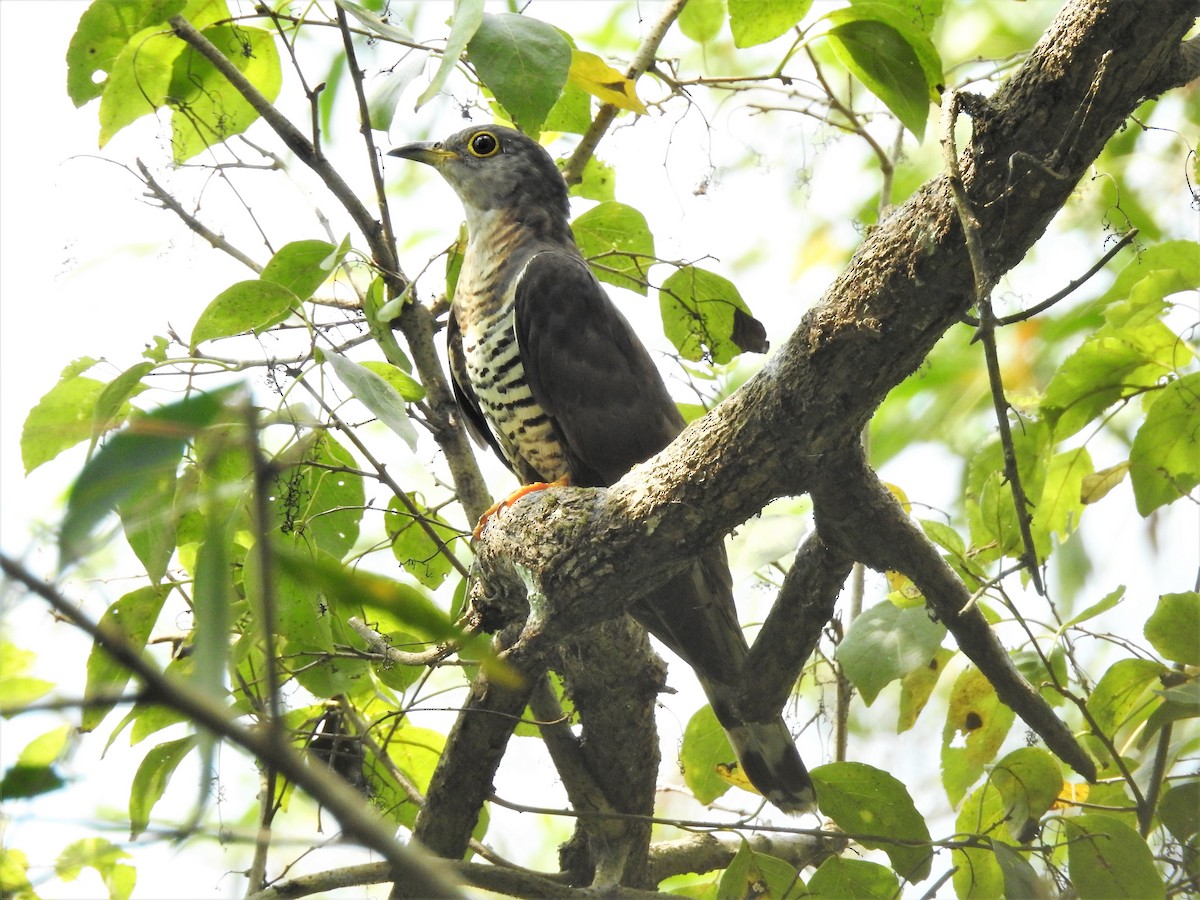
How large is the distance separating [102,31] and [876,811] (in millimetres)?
2856

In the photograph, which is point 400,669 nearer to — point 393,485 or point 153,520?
point 393,485

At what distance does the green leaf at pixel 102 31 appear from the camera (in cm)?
278

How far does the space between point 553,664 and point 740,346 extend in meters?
1.13

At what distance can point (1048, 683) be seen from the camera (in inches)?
113

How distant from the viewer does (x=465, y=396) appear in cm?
401

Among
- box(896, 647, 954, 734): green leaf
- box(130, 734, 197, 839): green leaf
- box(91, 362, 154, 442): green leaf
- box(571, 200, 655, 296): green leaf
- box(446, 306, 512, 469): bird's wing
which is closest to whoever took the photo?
box(91, 362, 154, 442): green leaf

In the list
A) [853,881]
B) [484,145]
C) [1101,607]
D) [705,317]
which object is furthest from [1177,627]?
[484,145]

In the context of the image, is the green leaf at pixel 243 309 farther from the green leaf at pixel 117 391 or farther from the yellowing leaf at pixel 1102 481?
the yellowing leaf at pixel 1102 481

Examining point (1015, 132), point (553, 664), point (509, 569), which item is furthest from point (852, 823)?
point (1015, 132)

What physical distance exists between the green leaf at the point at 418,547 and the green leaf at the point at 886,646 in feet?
3.93

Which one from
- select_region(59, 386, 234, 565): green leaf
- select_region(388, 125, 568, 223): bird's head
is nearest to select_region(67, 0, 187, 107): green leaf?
select_region(388, 125, 568, 223): bird's head

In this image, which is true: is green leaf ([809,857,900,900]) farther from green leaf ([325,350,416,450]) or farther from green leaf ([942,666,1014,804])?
green leaf ([325,350,416,450])

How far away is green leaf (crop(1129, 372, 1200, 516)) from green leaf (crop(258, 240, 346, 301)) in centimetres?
215

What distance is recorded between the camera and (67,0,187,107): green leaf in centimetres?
278
